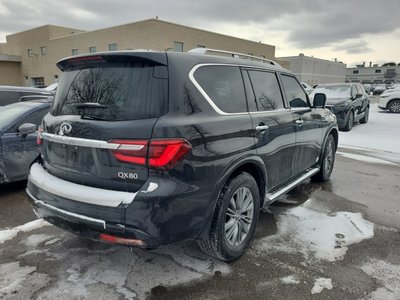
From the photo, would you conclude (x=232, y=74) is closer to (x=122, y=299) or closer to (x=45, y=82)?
(x=122, y=299)

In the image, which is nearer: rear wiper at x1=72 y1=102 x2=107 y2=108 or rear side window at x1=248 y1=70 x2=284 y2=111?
rear wiper at x1=72 y1=102 x2=107 y2=108

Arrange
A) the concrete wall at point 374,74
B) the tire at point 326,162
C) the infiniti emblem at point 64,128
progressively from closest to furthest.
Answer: the infiniti emblem at point 64,128, the tire at point 326,162, the concrete wall at point 374,74

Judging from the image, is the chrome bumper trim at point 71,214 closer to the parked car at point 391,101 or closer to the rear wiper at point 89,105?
the rear wiper at point 89,105

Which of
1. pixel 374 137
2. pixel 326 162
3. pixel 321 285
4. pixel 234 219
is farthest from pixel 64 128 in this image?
pixel 374 137

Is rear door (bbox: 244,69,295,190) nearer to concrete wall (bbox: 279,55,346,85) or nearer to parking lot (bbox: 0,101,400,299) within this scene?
parking lot (bbox: 0,101,400,299)

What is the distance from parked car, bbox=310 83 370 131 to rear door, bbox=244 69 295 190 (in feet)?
26.6

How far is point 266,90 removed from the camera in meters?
Result: 3.63

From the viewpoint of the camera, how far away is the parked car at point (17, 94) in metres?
6.98

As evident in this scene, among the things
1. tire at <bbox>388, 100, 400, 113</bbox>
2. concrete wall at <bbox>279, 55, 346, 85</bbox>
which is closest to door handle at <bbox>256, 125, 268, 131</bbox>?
tire at <bbox>388, 100, 400, 113</bbox>

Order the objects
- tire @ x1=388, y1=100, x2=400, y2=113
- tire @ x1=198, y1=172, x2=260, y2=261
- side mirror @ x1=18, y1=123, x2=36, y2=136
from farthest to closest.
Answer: tire @ x1=388, y1=100, x2=400, y2=113 → side mirror @ x1=18, y1=123, x2=36, y2=136 → tire @ x1=198, y1=172, x2=260, y2=261

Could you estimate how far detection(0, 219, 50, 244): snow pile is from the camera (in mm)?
3568

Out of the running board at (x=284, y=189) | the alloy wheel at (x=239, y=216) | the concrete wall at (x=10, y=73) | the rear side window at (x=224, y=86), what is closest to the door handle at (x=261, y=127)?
the rear side window at (x=224, y=86)

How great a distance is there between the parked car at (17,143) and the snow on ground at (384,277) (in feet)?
15.1

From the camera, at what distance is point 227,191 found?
9.17 ft
